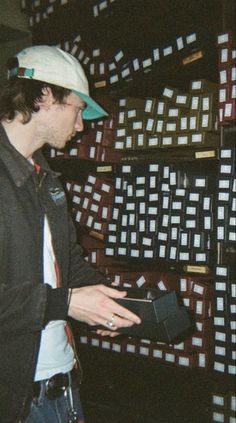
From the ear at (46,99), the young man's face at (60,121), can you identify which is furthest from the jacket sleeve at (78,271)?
the ear at (46,99)

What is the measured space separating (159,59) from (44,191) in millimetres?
1718

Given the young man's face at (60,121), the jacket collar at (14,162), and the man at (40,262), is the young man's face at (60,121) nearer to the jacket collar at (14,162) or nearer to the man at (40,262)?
the man at (40,262)

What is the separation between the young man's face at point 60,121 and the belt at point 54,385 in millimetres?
840

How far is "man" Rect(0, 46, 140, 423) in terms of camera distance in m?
1.12

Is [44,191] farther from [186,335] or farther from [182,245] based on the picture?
[186,335]

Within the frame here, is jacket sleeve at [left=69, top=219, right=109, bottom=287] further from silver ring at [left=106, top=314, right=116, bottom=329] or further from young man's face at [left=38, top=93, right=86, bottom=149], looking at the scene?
silver ring at [left=106, top=314, right=116, bottom=329]

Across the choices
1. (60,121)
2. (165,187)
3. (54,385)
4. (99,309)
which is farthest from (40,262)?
(165,187)

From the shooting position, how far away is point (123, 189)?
3.05 meters

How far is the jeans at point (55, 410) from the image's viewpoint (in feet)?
4.49

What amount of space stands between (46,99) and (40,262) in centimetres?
62

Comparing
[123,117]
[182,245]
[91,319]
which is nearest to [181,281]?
[182,245]

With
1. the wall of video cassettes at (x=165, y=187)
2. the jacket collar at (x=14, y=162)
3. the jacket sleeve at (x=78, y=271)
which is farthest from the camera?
the wall of video cassettes at (x=165, y=187)

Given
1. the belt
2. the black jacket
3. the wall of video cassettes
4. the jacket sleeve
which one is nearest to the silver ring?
the black jacket

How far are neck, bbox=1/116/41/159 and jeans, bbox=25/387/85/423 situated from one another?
83 centimetres
